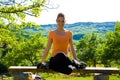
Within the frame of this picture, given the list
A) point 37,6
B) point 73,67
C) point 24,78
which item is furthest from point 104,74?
point 37,6

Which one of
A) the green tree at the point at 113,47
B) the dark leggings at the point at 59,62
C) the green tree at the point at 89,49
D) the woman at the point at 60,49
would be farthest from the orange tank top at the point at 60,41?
the green tree at the point at 89,49

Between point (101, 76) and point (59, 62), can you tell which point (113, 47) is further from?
point (59, 62)

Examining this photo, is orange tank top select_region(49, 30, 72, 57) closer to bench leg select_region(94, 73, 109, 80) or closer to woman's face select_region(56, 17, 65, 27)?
woman's face select_region(56, 17, 65, 27)

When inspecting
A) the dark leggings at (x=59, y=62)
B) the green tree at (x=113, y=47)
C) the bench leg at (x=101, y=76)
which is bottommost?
the green tree at (x=113, y=47)

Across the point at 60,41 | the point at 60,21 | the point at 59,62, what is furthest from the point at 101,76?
the point at 60,21

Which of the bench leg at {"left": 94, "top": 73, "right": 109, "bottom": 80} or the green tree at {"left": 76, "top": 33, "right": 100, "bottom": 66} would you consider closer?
the bench leg at {"left": 94, "top": 73, "right": 109, "bottom": 80}

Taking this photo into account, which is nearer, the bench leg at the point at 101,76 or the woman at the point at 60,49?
the woman at the point at 60,49

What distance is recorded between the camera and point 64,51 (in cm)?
826

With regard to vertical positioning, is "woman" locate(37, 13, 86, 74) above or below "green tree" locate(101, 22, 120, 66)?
above

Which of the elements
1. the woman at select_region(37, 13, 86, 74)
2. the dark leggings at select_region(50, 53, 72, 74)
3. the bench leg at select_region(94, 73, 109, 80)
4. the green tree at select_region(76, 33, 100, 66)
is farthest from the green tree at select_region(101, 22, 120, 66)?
the dark leggings at select_region(50, 53, 72, 74)

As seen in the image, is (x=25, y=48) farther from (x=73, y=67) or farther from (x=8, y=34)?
(x=73, y=67)

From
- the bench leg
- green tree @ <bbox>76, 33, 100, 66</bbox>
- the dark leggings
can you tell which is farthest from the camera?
green tree @ <bbox>76, 33, 100, 66</bbox>

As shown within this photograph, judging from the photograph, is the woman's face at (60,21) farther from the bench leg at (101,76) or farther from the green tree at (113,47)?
the green tree at (113,47)

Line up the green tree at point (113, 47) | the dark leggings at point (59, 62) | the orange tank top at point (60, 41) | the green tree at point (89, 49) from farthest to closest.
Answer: the green tree at point (89, 49) < the green tree at point (113, 47) < the orange tank top at point (60, 41) < the dark leggings at point (59, 62)
